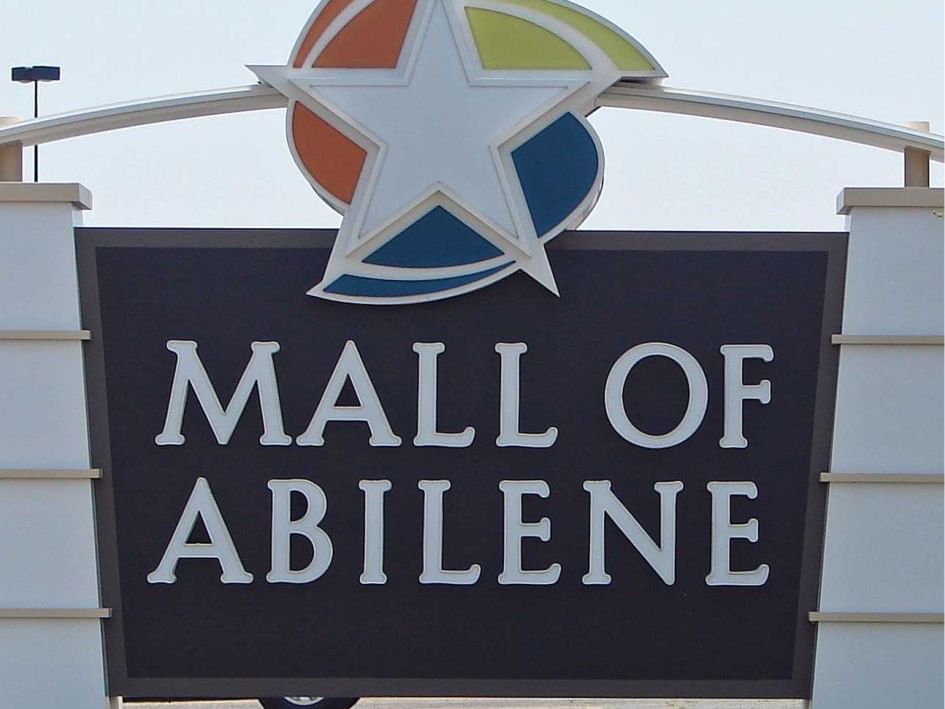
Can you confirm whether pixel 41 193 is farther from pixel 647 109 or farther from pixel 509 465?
pixel 647 109

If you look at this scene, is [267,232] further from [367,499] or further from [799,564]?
[799,564]

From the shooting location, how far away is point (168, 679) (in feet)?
19.2

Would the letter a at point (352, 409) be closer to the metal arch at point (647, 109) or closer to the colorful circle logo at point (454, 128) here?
the colorful circle logo at point (454, 128)

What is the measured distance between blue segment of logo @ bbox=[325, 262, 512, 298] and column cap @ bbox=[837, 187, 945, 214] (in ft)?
5.09

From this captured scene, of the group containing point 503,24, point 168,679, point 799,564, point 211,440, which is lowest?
point 168,679

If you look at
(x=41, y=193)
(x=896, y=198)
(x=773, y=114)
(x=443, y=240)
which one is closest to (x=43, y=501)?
(x=41, y=193)

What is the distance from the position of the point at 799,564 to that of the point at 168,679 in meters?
2.54

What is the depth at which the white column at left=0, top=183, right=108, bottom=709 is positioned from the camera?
18.9 feet

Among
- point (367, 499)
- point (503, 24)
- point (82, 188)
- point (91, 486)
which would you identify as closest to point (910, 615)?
point (367, 499)

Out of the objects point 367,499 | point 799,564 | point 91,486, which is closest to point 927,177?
point 799,564

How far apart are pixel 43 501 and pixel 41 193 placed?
3.98 ft

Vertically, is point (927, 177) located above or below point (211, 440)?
above

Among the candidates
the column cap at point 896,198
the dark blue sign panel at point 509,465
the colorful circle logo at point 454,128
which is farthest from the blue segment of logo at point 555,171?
the column cap at point 896,198

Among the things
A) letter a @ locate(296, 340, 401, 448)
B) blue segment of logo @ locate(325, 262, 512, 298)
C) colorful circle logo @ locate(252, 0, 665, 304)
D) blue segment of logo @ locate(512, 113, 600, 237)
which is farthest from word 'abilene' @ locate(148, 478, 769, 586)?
blue segment of logo @ locate(512, 113, 600, 237)
